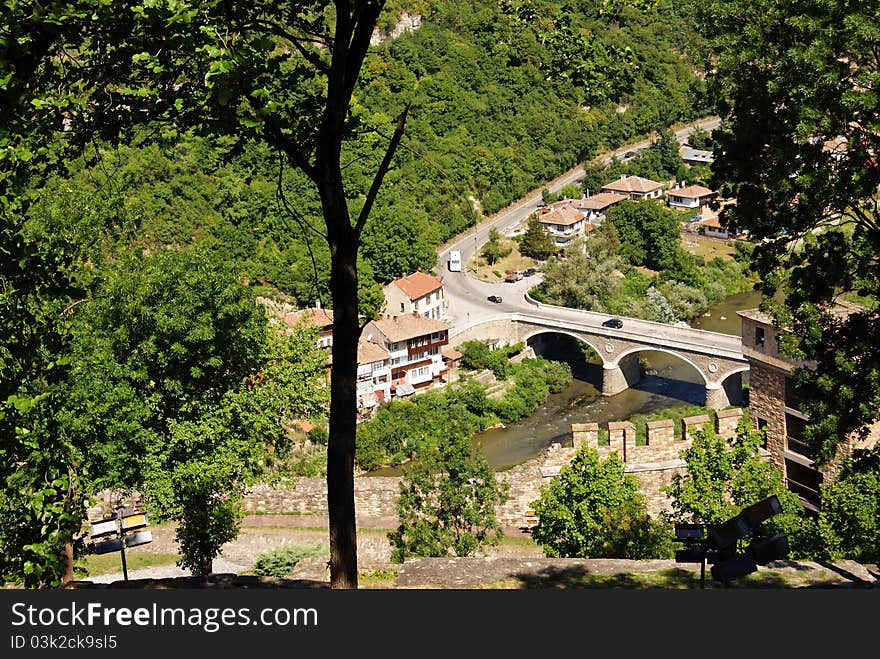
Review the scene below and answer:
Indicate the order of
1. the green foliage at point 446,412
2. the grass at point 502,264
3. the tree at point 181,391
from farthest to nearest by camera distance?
the grass at point 502,264 → the green foliage at point 446,412 → the tree at point 181,391

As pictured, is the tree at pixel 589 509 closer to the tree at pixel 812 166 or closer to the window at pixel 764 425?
the window at pixel 764 425

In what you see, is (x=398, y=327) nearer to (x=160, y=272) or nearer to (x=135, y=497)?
(x=135, y=497)

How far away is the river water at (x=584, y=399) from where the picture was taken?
36562mm

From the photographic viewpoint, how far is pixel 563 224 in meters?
Answer: 58.8

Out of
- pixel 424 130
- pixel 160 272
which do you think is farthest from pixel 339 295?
pixel 424 130

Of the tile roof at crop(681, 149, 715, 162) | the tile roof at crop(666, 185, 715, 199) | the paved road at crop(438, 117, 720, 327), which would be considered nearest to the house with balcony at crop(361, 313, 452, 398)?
the paved road at crop(438, 117, 720, 327)

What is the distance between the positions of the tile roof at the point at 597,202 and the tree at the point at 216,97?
183 ft

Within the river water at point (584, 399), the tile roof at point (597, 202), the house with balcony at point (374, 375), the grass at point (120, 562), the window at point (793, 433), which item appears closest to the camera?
the grass at point (120, 562)

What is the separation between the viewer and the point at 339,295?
669cm

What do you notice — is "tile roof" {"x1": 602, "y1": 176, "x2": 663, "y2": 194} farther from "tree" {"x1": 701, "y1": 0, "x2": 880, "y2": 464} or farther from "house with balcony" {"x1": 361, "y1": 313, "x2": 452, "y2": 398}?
"tree" {"x1": 701, "y1": 0, "x2": 880, "y2": 464}

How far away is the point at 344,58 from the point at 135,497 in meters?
14.3

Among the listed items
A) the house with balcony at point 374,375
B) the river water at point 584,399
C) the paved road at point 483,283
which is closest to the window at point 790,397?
the river water at point 584,399

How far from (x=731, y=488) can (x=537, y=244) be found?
4001 cm

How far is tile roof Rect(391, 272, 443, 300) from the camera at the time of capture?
46.0m
